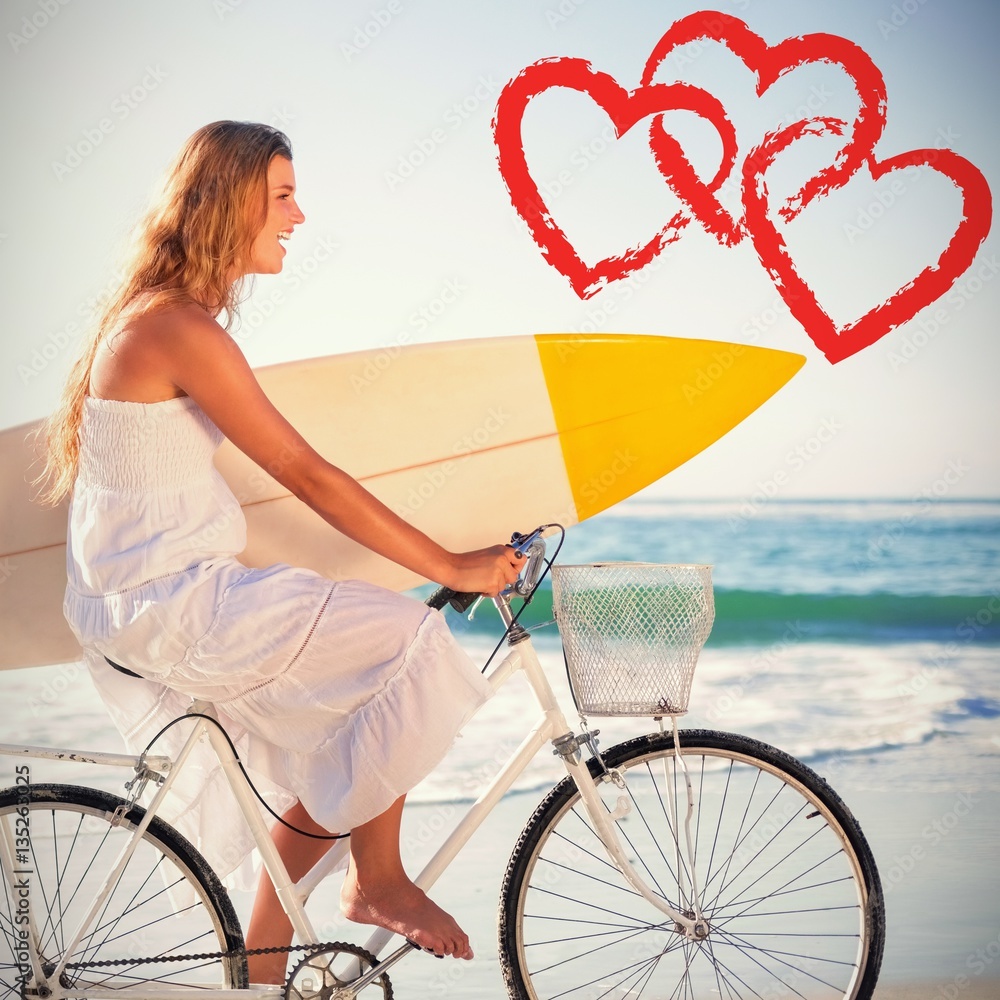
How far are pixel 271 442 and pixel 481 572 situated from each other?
35 centimetres

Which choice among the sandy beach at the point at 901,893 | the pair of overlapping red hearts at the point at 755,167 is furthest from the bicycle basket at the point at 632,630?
the pair of overlapping red hearts at the point at 755,167

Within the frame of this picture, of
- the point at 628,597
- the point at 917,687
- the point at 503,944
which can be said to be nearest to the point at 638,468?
the point at 628,597

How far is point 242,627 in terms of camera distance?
5.26 feet

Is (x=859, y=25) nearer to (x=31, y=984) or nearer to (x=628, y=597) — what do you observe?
(x=628, y=597)

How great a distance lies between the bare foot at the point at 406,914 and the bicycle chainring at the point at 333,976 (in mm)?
49

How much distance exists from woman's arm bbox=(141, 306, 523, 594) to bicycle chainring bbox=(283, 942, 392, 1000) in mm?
555

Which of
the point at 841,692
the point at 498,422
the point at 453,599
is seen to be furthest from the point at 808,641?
the point at 453,599

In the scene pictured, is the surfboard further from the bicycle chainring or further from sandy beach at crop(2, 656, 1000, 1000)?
sandy beach at crop(2, 656, 1000, 1000)

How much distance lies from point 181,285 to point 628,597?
0.79 metres

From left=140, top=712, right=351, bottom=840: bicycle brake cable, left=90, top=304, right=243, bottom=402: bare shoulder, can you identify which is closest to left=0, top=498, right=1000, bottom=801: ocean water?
left=140, top=712, right=351, bottom=840: bicycle brake cable

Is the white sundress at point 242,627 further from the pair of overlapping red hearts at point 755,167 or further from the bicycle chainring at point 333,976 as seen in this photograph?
the pair of overlapping red hearts at point 755,167

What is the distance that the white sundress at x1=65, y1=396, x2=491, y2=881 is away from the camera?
162cm

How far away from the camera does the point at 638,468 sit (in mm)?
2391

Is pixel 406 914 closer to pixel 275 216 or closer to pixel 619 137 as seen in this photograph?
pixel 275 216
